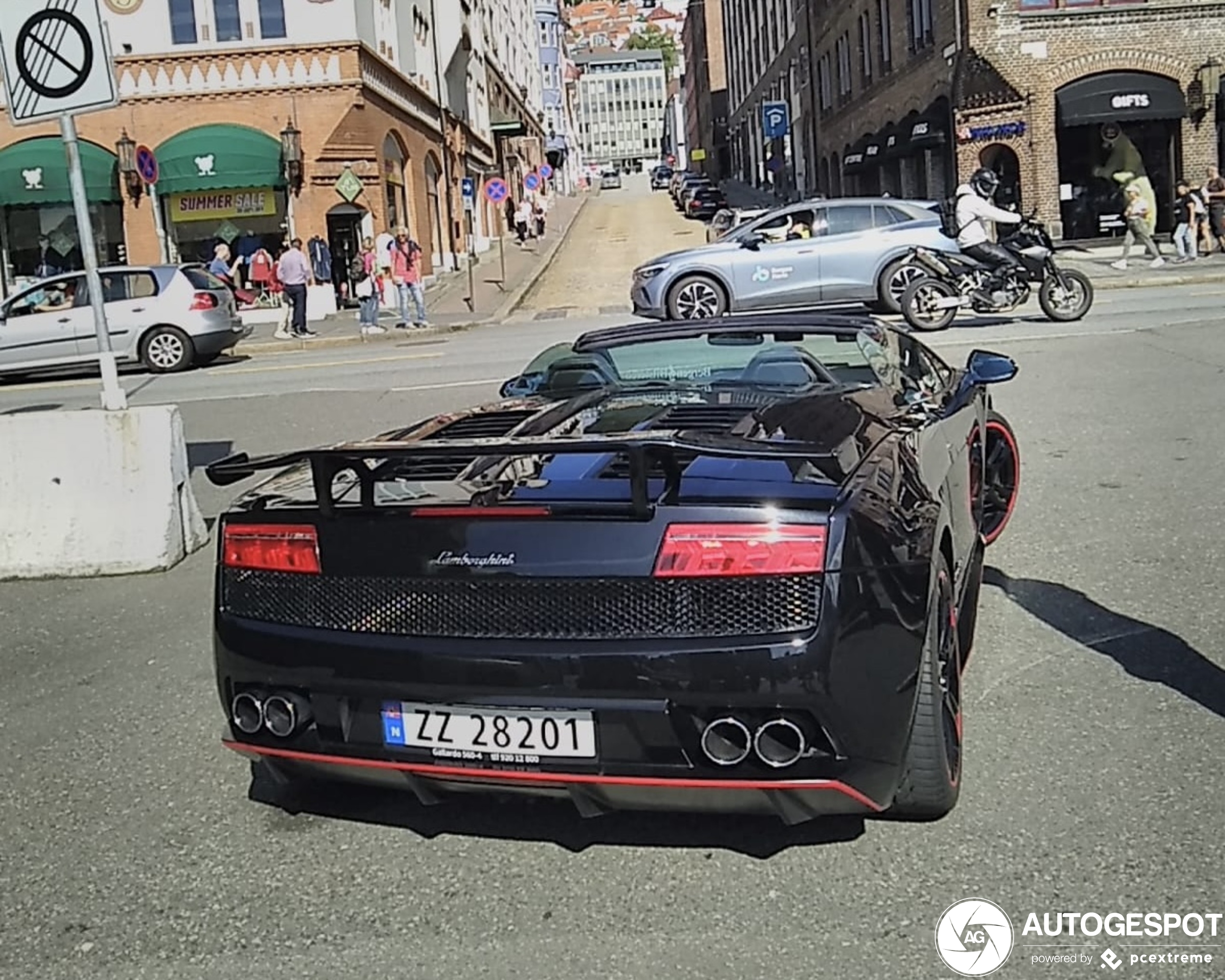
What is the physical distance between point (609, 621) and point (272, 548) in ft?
3.18

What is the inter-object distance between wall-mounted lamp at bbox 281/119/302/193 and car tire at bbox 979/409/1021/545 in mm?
24319

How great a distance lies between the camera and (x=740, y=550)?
3123 millimetres

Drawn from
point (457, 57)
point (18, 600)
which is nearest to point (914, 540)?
point (18, 600)

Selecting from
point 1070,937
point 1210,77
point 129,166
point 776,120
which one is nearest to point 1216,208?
point 1210,77

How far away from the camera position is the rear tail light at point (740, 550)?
311cm

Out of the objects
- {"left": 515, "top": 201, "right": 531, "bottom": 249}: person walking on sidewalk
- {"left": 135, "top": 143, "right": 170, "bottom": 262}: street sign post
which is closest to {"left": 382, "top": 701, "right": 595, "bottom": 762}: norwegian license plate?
{"left": 135, "top": 143, "right": 170, "bottom": 262}: street sign post

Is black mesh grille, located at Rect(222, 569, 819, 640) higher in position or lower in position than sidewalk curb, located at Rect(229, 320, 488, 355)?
lower

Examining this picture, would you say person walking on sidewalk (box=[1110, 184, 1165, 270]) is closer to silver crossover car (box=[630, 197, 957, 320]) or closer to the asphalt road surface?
silver crossover car (box=[630, 197, 957, 320])

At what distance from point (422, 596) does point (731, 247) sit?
16355 millimetres

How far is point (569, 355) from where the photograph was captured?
5477 mm

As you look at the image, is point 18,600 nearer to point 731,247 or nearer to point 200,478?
point 200,478

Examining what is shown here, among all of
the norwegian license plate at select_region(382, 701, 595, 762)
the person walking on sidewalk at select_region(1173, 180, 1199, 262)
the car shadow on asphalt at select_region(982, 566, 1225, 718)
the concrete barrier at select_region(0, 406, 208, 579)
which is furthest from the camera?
the person walking on sidewalk at select_region(1173, 180, 1199, 262)

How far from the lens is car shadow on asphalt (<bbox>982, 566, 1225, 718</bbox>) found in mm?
4551

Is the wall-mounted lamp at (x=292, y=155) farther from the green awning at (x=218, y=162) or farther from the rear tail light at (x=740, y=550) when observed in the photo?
the rear tail light at (x=740, y=550)
